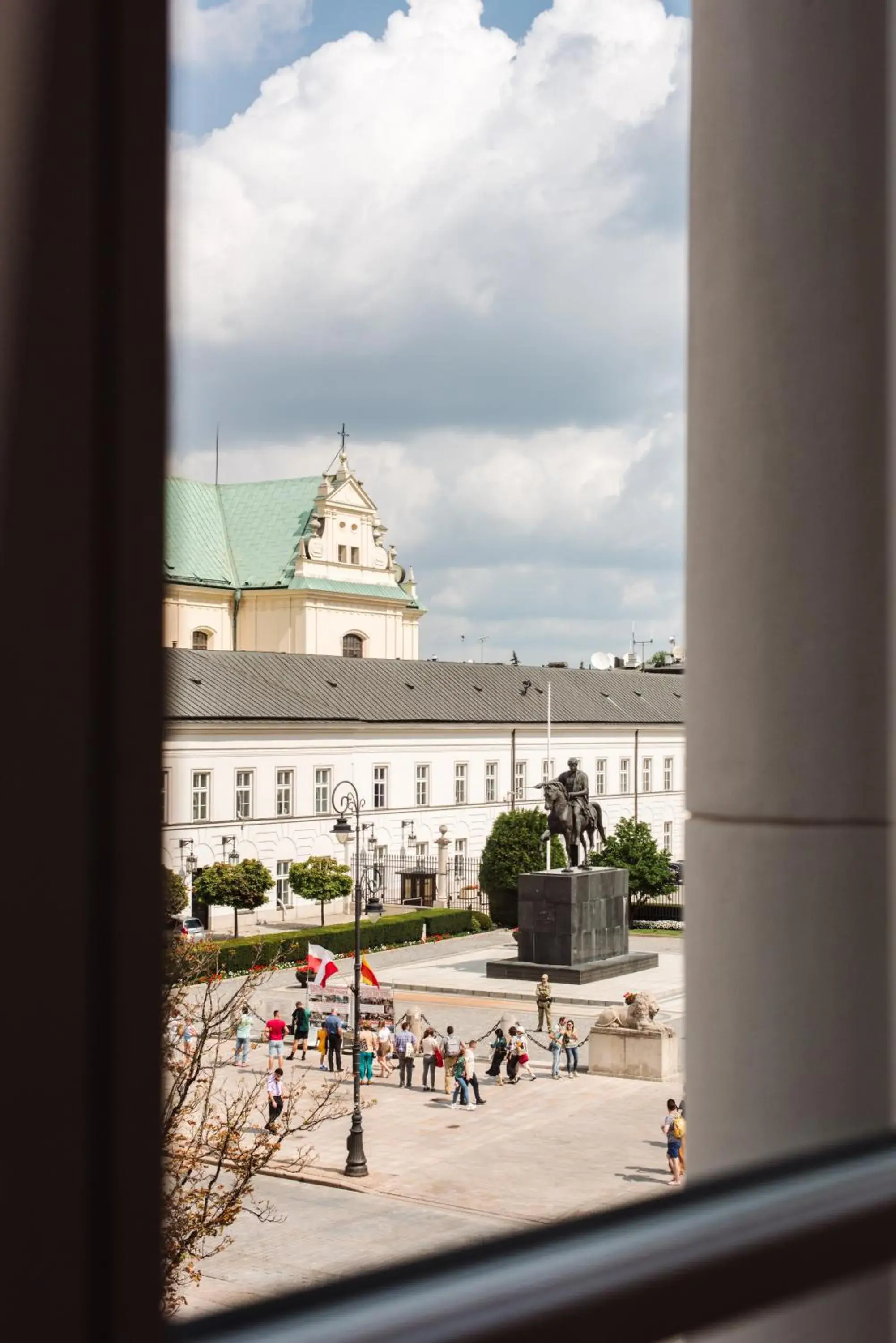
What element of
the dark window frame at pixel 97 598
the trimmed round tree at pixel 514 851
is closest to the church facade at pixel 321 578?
the trimmed round tree at pixel 514 851

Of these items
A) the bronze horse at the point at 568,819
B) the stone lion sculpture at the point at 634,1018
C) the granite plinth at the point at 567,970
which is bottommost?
the granite plinth at the point at 567,970

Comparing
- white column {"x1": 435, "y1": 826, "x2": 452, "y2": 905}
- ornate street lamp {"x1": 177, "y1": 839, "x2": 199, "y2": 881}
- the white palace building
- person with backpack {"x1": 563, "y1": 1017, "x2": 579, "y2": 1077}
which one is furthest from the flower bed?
ornate street lamp {"x1": 177, "y1": 839, "x2": 199, "y2": 881}

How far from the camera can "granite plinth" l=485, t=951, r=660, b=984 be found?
73.6ft

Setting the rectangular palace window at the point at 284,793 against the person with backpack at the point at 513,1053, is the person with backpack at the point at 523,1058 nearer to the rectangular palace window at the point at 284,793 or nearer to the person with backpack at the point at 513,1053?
the person with backpack at the point at 513,1053

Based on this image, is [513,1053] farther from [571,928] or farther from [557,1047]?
[571,928]

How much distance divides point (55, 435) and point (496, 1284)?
0.81ft

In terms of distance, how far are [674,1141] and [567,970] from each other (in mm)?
11527

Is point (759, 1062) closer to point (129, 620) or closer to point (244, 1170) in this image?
point (129, 620)

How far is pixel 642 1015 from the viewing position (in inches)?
655

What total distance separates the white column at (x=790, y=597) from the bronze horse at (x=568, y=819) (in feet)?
65.7

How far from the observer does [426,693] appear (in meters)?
36.3

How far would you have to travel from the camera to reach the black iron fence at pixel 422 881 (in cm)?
3095

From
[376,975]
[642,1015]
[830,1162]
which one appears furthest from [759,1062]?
[376,975]

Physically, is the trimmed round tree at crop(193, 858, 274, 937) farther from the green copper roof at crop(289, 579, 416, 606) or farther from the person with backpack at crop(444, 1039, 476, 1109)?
the green copper roof at crop(289, 579, 416, 606)
